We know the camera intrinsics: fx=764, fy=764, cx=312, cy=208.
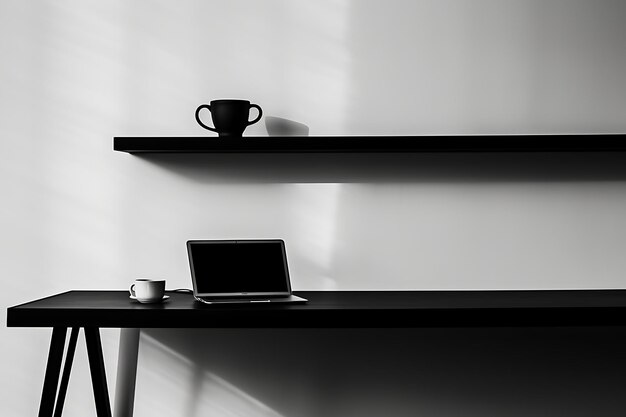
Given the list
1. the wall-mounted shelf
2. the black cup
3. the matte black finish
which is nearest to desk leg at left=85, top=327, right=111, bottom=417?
the matte black finish

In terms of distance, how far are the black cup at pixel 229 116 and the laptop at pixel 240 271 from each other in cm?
36

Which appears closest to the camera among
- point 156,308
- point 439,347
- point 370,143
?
point 156,308

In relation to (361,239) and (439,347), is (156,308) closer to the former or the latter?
(361,239)

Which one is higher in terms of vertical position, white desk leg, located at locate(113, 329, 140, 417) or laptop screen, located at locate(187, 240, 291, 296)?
laptop screen, located at locate(187, 240, 291, 296)

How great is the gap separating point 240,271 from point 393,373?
0.67 m

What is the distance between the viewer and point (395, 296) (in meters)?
2.40

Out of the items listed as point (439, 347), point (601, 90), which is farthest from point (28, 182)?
point (601, 90)

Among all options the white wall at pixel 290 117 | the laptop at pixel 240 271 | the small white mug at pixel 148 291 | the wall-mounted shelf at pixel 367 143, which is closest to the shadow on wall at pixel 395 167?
the white wall at pixel 290 117

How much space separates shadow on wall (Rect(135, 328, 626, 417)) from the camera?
8.39 ft

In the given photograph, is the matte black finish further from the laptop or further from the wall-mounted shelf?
the wall-mounted shelf

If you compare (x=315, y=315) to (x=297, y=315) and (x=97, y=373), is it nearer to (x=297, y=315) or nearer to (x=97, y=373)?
(x=297, y=315)

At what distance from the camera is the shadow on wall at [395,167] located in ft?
8.45

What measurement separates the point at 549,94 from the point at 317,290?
1.02 metres

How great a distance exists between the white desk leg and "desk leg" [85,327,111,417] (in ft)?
0.55
